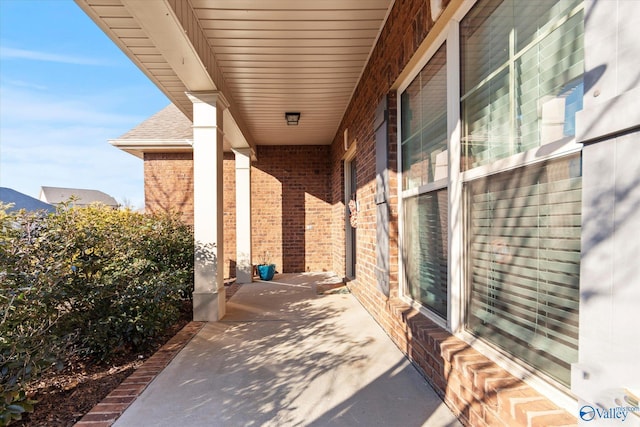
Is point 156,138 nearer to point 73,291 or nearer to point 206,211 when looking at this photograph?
point 206,211

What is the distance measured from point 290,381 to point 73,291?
2.00 m

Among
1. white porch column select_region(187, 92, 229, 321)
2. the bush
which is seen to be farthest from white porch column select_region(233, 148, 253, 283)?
white porch column select_region(187, 92, 229, 321)

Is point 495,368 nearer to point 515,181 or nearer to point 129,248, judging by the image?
point 515,181

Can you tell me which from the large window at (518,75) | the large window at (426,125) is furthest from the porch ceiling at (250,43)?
the large window at (518,75)

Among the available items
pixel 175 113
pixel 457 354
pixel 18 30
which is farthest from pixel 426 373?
pixel 18 30

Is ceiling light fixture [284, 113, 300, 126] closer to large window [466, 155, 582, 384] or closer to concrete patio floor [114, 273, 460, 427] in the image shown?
concrete patio floor [114, 273, 460, 427]

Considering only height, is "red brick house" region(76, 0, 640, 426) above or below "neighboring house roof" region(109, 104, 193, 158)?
below

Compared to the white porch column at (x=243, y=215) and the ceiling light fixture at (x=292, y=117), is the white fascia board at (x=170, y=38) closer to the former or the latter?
the ceiling light fixture at (x=292, y=117)

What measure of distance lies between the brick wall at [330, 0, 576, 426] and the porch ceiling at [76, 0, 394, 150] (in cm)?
31

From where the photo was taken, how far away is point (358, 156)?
5.00 m

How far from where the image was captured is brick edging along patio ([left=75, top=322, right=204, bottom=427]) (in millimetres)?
2080

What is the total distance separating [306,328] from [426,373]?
66.3 inches

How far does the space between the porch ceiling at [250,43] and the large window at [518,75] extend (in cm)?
139

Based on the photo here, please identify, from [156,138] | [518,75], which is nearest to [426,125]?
[518,75]
